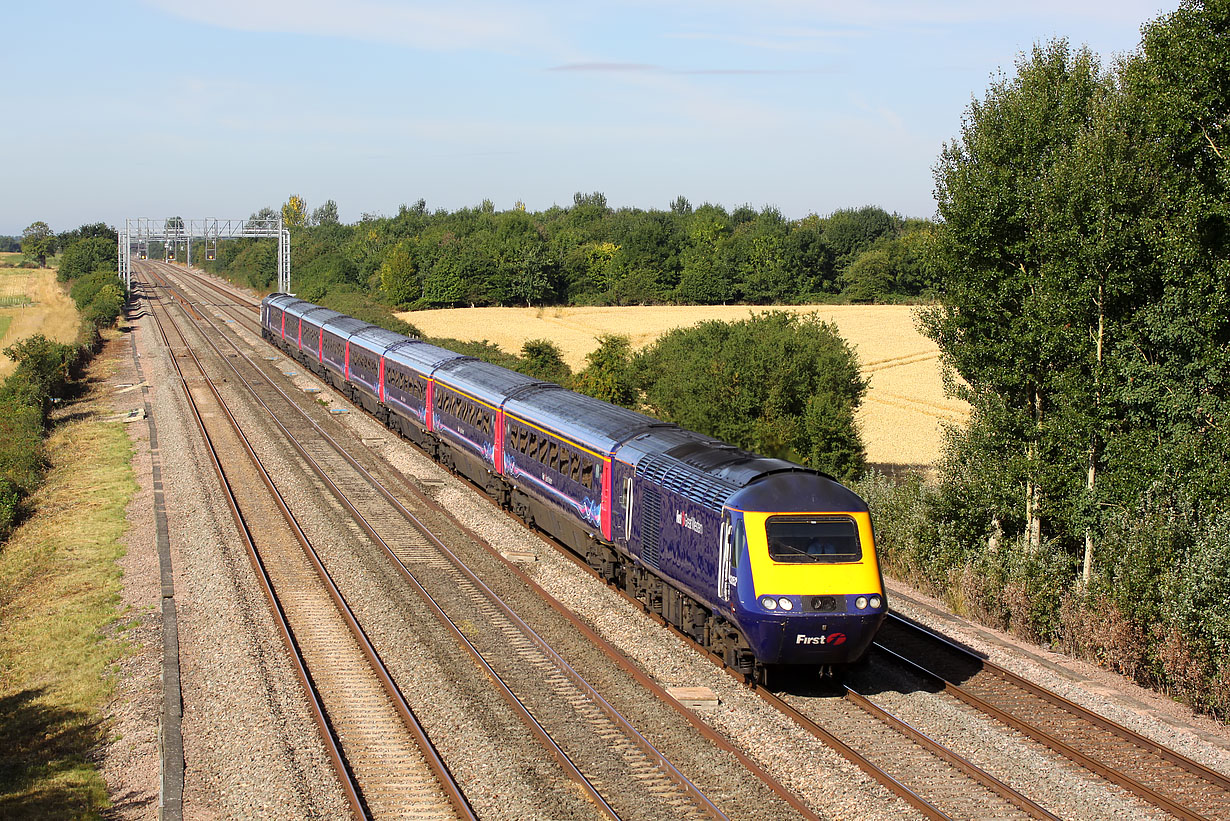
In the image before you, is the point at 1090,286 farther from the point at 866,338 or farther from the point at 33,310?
the point at 33,310

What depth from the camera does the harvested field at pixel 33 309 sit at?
62062 mm

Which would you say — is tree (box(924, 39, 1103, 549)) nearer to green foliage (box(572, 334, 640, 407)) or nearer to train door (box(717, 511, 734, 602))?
train door (box(717, 511, 734, 602))

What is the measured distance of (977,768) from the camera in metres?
11.7

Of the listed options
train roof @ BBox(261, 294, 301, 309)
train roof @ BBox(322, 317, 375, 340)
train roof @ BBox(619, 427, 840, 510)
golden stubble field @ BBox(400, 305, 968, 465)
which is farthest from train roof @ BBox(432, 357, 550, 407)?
train roof @ BBox(261, 294, 301, 309)

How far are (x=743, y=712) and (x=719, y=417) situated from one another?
16.6m

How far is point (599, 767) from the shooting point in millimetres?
11781

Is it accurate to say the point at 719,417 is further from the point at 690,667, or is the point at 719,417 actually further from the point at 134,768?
the point at 134,768

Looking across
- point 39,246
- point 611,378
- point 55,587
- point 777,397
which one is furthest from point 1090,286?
point 39,246

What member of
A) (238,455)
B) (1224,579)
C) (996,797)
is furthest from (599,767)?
(238,455)

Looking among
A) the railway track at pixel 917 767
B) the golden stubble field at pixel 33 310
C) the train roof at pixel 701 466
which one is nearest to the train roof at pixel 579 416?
the train roof at pixel 701 466

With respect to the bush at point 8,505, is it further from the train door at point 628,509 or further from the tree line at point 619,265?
the tree line at point 619,265

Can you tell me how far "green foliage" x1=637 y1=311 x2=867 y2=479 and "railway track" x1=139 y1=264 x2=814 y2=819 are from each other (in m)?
9.64

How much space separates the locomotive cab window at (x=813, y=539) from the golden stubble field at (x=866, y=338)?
18.4 metres

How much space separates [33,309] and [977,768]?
92.2 metres
